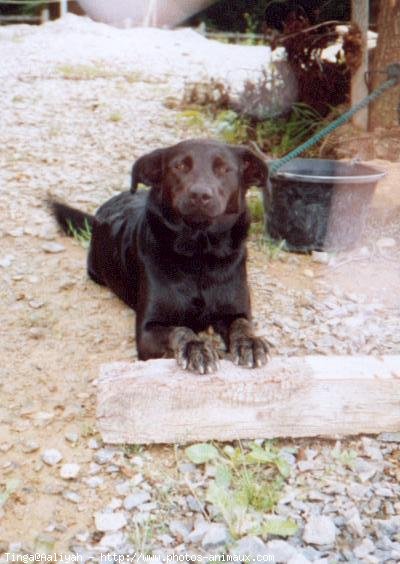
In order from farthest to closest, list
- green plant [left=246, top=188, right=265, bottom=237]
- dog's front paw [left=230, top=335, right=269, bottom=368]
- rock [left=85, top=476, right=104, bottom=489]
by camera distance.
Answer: green plant [left=246, top=188, right=265, bottom=237], dog's front paw [left=230, top=335, right=269, bottom=368], rock [left=85, top=476, right=104, bottom=489]

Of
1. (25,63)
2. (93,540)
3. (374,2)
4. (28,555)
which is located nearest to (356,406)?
(93,540)

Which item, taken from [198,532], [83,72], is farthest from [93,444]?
[83,72]

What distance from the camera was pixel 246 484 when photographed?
7.64ft

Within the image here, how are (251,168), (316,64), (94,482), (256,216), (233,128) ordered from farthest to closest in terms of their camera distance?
1. (233,128)
2. (316,64)
3. (256,216)
4. (251,168)
5. (94,482)

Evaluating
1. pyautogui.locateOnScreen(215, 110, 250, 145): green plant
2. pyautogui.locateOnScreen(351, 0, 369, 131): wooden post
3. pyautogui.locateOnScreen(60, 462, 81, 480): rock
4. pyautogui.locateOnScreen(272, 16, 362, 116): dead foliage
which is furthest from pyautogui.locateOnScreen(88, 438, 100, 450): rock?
pyautogui.locateOnScreen(272, 16, 362, 116): dead foliage

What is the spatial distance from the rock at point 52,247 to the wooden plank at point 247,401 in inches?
88.5

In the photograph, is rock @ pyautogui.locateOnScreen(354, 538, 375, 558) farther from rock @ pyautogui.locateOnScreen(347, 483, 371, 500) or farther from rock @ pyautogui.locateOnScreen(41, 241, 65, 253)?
rock @ pyautogui.locateOnScreen(41, 241, 65, 253)

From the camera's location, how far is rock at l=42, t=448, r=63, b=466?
2582 mm

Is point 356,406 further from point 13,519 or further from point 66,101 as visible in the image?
point 66,101

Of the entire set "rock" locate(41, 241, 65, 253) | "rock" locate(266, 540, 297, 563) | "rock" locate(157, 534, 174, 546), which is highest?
"rock" locate(41, 241, 65, 253)

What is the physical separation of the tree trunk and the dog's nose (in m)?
3.28

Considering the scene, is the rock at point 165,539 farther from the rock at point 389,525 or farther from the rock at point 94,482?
the rock at point 389,525

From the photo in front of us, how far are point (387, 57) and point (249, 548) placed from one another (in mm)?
4648

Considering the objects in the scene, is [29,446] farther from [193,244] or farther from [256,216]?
[256,216]
